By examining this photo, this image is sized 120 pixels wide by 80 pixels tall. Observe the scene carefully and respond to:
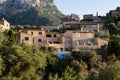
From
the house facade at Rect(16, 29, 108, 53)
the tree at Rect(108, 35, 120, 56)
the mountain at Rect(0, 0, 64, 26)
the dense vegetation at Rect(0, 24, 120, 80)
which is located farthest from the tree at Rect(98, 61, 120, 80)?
the mountain at Rect(0, 0, 64, 26)

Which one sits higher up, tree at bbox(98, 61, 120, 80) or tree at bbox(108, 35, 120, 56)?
tree at bbox(98, 61, 120, 80)

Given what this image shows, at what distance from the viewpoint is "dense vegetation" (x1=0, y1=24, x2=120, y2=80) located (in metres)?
42.8

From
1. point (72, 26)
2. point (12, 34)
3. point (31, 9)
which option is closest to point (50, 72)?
point (12, 34)

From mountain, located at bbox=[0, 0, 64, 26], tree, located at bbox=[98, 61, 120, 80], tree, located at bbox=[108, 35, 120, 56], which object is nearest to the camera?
tree, located at bbox=[98, 61, 120, 80]

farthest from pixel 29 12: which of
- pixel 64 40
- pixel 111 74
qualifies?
pixel 111 74

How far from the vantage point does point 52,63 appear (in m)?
62.5

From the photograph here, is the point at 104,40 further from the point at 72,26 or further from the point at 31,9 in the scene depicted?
the point at 31,9

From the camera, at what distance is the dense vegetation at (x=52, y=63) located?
4278 cm

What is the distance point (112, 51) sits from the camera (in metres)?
68.1

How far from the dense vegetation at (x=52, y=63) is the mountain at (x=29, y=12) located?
46159 millimetres

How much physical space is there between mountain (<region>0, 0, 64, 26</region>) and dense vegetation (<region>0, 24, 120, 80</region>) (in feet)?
151

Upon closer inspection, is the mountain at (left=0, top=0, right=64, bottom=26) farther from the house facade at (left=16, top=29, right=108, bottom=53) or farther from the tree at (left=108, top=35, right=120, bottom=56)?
the tree at (left=108, top=35, right=120, bottom=56)

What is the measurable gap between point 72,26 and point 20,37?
830 inches

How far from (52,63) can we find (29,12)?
3059 inches
